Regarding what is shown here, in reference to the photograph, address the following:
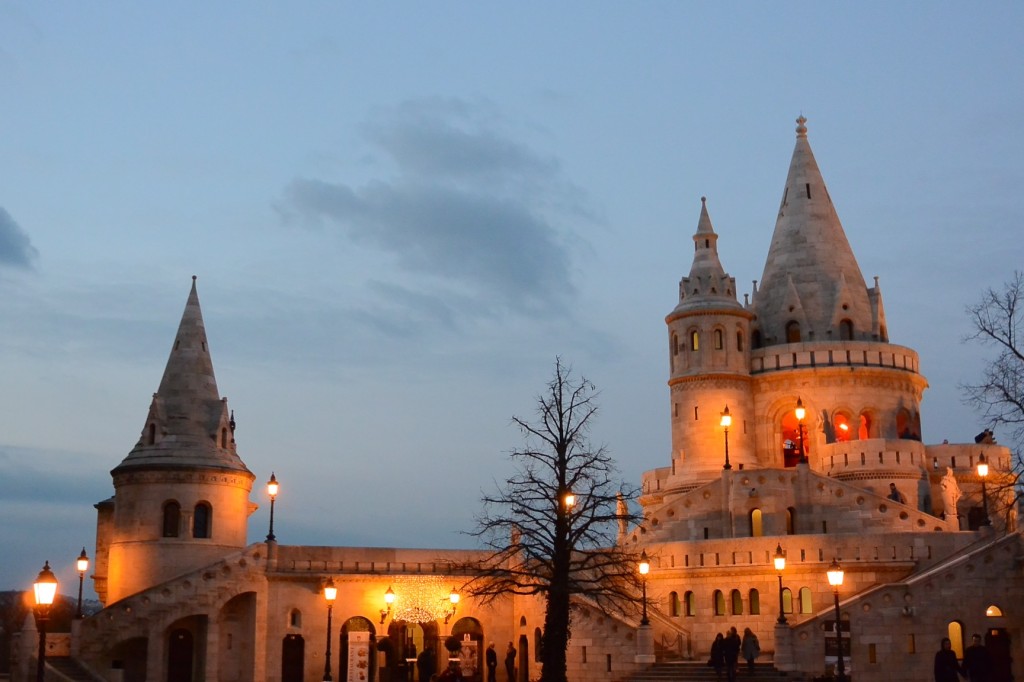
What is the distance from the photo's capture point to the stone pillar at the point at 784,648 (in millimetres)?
34562

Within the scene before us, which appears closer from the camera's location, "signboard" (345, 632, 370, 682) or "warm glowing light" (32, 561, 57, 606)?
"warm glowing light" (32, 561, 57, 606)

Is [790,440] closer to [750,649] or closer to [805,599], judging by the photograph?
[805,599]

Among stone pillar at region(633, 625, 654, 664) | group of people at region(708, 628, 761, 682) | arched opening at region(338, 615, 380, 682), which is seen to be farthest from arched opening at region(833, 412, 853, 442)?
group of people at region(708, 628, 761, 682)

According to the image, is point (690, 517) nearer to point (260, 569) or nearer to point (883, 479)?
point (883, 479)

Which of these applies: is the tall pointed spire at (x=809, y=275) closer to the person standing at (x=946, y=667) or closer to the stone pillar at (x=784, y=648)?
the stone pillar at (x=784, y=648)

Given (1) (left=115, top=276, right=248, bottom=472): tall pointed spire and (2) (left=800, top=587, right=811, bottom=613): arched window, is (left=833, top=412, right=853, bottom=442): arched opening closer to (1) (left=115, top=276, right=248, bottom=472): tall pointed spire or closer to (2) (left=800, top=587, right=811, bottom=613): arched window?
(2) (left=800, top=587, right=811, bottom=613): arched window

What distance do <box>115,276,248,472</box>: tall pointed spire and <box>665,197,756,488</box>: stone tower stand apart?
18705 millimetres

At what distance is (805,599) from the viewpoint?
40.7m

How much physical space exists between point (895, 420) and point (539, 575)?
27.6 m

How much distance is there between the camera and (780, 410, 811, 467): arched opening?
56.0 m

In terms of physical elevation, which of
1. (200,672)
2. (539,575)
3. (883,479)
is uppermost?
(883,479)

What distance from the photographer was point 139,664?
43.7 m

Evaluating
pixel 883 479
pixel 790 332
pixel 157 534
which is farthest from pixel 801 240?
pixel 157 534

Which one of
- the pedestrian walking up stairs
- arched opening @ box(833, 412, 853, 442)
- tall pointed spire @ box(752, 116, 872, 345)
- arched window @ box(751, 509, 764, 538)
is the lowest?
the pedestrian walking up stairs
